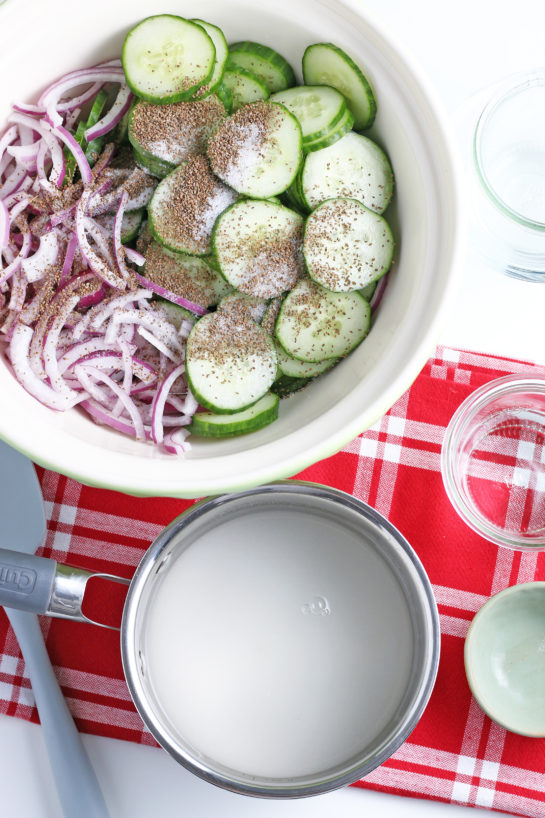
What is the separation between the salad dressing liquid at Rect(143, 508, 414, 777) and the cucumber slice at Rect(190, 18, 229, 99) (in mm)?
669

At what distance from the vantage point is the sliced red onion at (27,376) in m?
1.14

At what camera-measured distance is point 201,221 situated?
1142mm

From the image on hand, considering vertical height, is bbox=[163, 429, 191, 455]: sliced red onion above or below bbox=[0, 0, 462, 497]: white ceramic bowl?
below

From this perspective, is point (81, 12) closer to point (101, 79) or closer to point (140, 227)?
point (101, 79)

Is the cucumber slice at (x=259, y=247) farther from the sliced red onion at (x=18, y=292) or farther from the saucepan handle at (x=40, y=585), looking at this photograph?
the saucepan handle at (x=40, y=585)

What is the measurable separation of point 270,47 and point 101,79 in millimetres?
245

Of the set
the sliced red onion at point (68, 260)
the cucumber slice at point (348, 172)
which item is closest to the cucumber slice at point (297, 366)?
the cucumber slice at point (348, 172)

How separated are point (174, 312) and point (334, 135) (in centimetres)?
33

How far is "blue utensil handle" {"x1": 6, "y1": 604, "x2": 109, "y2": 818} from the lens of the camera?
4.32 ft

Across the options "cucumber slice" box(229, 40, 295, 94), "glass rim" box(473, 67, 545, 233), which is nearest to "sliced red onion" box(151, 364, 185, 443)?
"cucumber slice" box(229, 40, 295, 94)

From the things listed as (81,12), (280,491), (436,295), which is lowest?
(280,491)

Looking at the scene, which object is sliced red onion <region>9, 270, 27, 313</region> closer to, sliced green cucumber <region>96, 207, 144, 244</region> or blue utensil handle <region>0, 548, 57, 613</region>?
sliced green cucumber <region>96, 207, 144, 244</region>

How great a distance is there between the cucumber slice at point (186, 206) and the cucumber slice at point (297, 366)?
187 millimetres

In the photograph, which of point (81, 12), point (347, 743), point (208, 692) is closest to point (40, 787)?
point (208, 692)
